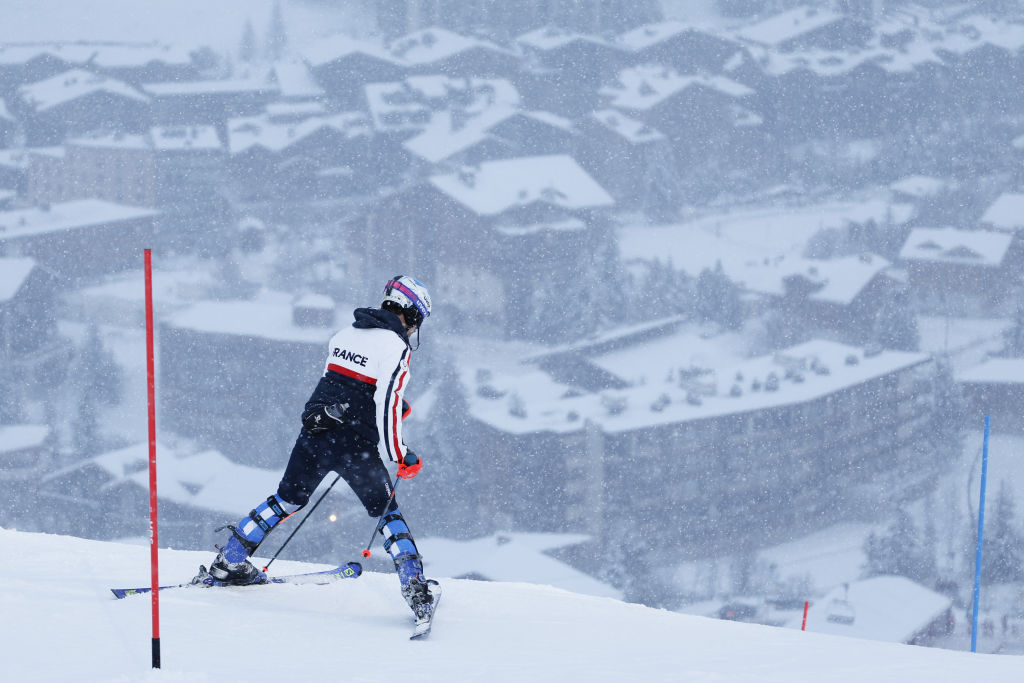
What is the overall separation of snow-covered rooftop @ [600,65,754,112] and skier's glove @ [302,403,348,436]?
188ft

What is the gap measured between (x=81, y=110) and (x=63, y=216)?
9.65 meters

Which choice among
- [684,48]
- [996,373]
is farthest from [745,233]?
[996,373]

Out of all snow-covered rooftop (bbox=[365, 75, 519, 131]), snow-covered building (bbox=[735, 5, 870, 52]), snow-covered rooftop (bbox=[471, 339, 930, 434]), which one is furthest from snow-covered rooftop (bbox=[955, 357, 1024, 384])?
snow-covered building (bbox=[735, 5, 870, 52])

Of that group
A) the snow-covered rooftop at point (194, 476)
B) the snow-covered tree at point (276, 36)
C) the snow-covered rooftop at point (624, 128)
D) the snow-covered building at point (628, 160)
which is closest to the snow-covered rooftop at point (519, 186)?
Answer: the snow-covered building at point (628, 160)

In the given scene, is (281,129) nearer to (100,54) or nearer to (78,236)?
(78,236)

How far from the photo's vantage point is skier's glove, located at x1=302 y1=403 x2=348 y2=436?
345 cm

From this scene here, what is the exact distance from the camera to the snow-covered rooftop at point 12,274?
43906 millimetres

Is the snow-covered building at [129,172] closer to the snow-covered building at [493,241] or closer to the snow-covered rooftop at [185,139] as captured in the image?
the snow-covered rooftop at [185,139]

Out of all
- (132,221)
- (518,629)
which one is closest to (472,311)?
(132,221)

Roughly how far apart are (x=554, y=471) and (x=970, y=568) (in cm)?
1306

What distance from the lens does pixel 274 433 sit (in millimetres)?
38625

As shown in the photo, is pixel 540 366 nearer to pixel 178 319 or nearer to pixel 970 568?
pixel 178 319

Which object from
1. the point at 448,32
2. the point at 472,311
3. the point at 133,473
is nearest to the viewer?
the point at 133,473

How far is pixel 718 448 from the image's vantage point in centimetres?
3581
